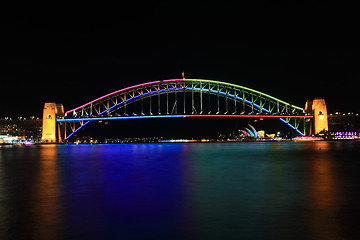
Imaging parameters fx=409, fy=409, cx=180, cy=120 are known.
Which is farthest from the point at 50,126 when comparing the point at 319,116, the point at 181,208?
the point at 181,208

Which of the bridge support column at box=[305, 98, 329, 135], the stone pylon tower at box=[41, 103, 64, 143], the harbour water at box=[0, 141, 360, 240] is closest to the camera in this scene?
the harbour water at box=[0, 141, 360, 240]

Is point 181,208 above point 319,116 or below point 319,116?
below

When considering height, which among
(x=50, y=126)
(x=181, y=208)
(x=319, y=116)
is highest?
(x=319, y=116)

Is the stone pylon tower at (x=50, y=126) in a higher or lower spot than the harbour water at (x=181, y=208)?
higher

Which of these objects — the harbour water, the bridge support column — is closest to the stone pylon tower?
the bridge support column

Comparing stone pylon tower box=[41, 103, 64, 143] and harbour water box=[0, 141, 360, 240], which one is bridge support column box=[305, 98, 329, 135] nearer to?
stone pylon tower box=[41, 103, 64, 143]

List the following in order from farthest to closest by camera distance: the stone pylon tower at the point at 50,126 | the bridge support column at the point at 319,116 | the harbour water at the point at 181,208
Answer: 1. the bridge support column at the point at 319,116
2. the stone pylon tower at the point at 50,126
3. the harbour water at the point at 181,208

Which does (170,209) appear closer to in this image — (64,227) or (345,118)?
(64,227)

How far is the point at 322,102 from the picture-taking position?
274 ft

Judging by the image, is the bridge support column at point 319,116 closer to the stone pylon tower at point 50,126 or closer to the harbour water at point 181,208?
the stone pylon tower at point 50,126

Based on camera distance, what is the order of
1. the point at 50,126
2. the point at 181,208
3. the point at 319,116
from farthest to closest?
the point at 319,116 < the point at 50,126 < the point at 181,208

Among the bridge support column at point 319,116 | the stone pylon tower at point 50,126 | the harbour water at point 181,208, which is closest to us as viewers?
the harbour water at point 181,208

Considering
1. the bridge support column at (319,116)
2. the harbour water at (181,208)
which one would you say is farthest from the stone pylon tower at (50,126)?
the harbour water at (181,208)

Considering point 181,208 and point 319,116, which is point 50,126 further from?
point 181,208
